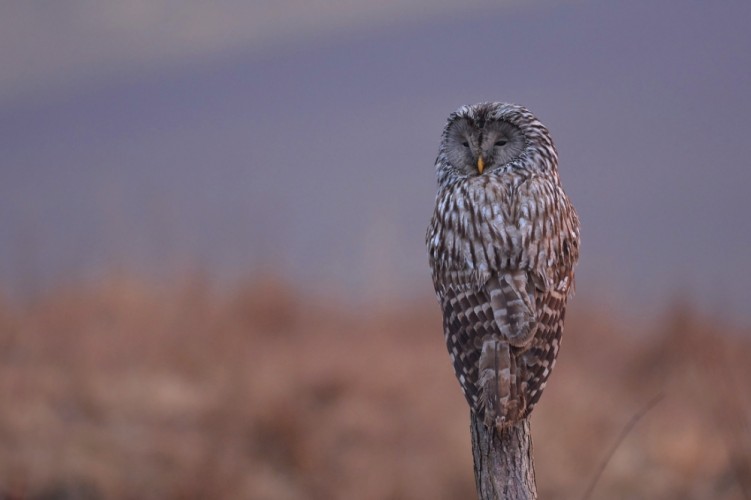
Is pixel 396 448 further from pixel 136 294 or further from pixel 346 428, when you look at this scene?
pixel 136 294

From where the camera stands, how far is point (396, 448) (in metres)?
7.39

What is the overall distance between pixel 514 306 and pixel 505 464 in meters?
0.52

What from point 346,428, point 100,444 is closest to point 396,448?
point 346,428

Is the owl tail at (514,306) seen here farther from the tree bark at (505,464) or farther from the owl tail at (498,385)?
the tree bark at (505,464)

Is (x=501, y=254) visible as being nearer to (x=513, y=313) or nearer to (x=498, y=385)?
(x=513, y=313)

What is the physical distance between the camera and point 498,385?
265 centimetres

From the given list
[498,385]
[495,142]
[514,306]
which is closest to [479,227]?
[514,306]

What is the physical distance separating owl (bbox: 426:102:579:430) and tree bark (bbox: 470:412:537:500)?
97 millimetres

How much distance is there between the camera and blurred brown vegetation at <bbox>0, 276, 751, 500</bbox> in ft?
22.2

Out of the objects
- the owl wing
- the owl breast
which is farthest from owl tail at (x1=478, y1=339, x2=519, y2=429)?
the owl breast

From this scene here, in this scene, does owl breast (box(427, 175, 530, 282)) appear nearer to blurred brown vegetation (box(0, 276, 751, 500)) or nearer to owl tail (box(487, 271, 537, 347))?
owl tail (box(487, 271, 537, 347))

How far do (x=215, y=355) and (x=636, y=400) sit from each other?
4.53m

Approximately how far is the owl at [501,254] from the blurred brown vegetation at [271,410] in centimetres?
335

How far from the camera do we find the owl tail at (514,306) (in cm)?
269
